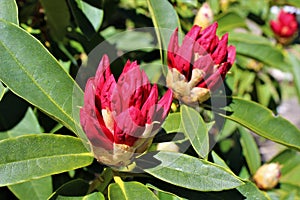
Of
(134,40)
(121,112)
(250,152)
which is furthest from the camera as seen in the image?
(134,40)

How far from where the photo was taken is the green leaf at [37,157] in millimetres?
798

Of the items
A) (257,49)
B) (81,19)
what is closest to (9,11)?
(81,19)

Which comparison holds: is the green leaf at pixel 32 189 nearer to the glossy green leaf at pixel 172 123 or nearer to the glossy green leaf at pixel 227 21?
the glossy green leaf at pixel 172 123

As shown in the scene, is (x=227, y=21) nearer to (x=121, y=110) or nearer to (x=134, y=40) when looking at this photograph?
(x=134, y=40)

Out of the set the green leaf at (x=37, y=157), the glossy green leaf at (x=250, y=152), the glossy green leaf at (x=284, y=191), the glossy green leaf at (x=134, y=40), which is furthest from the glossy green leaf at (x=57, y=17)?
the glossy green leaf at (x=284, y=191)

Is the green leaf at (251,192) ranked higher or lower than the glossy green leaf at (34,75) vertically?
lower

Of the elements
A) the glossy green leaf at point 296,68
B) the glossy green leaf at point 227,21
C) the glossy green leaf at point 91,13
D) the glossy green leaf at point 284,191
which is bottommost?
the glossy green leaf at point 284,191

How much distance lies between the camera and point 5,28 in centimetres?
87

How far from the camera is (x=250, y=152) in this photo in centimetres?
150

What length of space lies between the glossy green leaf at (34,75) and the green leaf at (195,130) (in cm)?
20

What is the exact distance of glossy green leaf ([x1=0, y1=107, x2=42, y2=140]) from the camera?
115 centimetres

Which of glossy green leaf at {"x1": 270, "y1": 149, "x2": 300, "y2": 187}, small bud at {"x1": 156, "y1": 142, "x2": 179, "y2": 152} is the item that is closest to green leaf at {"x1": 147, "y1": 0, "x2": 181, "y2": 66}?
small bud at {"x1": 156, "y1": 142, "x2": 179, "y2": 152}

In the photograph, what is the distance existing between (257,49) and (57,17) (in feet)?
1.85

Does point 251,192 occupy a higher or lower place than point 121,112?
lower
